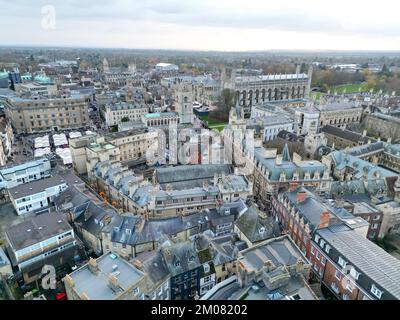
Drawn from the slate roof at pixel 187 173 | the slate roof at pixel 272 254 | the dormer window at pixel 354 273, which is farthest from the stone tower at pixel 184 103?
the dormer window at pixel 354 273

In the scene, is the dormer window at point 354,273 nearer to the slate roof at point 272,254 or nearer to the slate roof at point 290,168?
the slate roof at point 272,254

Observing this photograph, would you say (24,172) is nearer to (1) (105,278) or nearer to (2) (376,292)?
(1) (105,278)

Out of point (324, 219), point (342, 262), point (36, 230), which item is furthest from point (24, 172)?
point (342, 262)

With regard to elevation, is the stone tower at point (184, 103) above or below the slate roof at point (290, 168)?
above

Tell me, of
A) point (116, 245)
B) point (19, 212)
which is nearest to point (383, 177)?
point (116, 245)

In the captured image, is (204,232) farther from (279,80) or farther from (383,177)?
(279,80)

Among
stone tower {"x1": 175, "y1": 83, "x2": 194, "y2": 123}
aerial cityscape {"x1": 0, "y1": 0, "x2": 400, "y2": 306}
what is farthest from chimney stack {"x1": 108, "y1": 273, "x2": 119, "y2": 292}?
stone tower {"x1": 175, "y1": 83, "x2": 194, "y2": 123}

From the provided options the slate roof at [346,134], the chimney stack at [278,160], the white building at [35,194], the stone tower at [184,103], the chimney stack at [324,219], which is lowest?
the white building at [35,194]

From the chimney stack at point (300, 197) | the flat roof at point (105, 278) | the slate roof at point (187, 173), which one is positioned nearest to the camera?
the flat roof at point (105, 278)

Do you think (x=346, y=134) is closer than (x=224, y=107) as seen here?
Yes

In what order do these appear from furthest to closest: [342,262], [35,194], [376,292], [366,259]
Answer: [35,194] < [342,262] < [366,259] < [376,292]

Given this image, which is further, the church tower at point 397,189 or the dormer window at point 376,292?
the church tower at point 397,189

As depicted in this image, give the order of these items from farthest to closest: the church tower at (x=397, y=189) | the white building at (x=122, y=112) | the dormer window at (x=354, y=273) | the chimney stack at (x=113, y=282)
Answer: the white building at (x=122, y=112) < the church tower at (x=397, y=189) < the dormer window at (x=354, y=273) < the chimney stack at (x=113, y=282)
